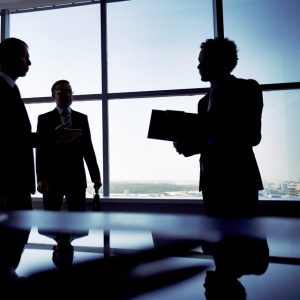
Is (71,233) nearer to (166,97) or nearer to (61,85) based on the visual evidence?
(61,85)

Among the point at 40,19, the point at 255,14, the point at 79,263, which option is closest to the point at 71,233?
the point at 79,263

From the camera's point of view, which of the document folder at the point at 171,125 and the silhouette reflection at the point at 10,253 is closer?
the silhouette reflection at the point at 10,253

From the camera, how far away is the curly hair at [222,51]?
147cm

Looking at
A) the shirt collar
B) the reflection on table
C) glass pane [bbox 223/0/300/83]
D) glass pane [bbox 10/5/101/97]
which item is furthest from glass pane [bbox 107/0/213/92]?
the reflection on table

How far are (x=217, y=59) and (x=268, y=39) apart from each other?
218 cm

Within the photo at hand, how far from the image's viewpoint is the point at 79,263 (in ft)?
1.48

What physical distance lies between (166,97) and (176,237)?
2.96 meters

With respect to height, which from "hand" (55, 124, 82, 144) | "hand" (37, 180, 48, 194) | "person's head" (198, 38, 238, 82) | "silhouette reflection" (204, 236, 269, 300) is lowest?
"silhouette reflection" (204, 236, 269, 300)

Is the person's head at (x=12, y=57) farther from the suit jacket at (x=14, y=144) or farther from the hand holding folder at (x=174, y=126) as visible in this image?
the hand holding folder at (x=174, y=126)

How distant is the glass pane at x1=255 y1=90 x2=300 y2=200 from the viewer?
3205mm

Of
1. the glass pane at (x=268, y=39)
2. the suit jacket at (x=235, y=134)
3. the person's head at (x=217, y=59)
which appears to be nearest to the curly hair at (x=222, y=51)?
the person's head at (x=217, y=59)

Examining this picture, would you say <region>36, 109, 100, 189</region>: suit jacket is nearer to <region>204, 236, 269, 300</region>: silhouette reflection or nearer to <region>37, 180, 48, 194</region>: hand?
<region>37, 180, 48, 194</region>: hand

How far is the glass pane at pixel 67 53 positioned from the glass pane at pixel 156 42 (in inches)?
7.6

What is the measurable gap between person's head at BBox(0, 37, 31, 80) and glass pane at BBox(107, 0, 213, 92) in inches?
82.5
